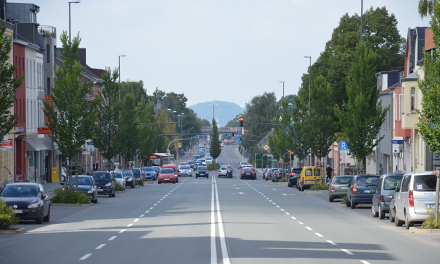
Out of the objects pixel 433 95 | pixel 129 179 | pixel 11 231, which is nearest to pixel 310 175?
pixel 129 179

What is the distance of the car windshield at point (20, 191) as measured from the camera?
25.7 m

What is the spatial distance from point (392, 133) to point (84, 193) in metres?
27.5

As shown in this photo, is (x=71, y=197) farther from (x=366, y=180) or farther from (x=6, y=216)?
A: (x=6, y=216)

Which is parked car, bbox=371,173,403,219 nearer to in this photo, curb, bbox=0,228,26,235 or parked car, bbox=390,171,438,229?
parked car, bbox=390,171,438,229

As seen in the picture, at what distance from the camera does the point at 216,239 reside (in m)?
19.1

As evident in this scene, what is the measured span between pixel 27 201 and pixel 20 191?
3.61 feet

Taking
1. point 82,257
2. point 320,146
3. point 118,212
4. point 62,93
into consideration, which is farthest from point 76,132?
point 320,146

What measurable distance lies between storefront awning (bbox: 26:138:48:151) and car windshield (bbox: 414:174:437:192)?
42437 mm

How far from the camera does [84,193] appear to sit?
37.9 metres

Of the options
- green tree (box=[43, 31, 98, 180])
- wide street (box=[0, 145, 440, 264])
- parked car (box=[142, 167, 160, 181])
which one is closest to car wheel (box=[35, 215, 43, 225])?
wide street (box=[0, 145, 440, 264])

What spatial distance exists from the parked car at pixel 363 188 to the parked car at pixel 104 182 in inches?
658

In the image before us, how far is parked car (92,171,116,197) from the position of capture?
45.4 meters

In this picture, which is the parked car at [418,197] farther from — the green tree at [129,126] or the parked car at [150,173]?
the parked car at [150,173]

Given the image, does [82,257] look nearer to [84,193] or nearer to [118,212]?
[118,212]
